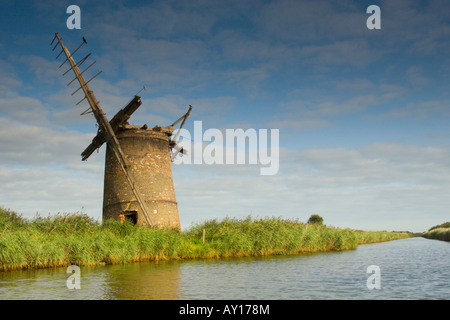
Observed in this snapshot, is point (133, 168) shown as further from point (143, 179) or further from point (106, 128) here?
point (106, 128)

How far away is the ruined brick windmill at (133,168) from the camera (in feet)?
75.7

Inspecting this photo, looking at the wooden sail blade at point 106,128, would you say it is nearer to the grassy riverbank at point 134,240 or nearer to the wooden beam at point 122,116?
the wooden beam at point 122,116

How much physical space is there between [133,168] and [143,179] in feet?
2.87

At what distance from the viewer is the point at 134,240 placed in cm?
1909

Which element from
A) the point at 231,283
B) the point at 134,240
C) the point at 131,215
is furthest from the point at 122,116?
the point at 231,283

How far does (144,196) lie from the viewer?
23.1 m

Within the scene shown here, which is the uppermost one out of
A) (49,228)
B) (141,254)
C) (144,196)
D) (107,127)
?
(107,127)

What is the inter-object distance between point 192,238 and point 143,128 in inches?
289

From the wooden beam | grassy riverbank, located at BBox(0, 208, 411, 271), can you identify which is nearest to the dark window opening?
grassy riverbank, located at BBox(0, 208, 411, 271)

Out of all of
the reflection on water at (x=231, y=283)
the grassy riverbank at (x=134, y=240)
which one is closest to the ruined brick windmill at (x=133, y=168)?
the grassy riverbank at (x=134, y=240)

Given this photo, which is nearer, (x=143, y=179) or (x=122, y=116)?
(x=143, y=179)

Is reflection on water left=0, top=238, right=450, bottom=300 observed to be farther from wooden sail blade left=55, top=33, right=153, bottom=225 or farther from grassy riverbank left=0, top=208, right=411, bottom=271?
wooden sail blade left=55, top=33, right=153, bottom=225
